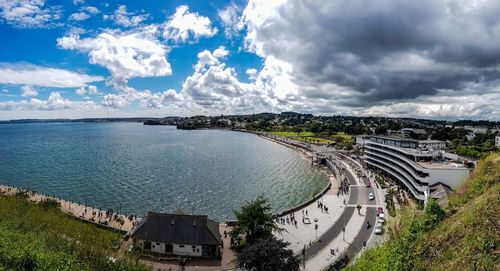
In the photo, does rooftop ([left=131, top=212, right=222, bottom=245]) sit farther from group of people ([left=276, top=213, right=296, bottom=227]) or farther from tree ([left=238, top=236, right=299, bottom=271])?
group of people ([left=276, top=213, right=296, bottom=227])

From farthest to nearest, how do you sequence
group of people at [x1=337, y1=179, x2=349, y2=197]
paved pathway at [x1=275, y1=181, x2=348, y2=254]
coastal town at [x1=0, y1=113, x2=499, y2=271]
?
group of people at [x1=337, y1=179, x2=349, y2=197] → paved pathway at [x1=275, y1=181, x2=348, y2=254] → coastal town at [x1=0, y1=113, x2=499, y2=271]

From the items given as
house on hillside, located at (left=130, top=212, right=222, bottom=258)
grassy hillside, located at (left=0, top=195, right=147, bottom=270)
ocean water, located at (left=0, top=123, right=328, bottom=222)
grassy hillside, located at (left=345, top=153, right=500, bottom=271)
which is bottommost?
ocean water, located at (left=0, top=123, right=328, bottom=222)

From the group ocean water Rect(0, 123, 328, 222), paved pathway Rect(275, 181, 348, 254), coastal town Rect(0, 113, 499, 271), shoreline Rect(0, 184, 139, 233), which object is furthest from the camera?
ocean water Rect(0, 123, 328, 222)

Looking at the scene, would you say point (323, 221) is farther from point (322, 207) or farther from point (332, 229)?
point (322, 207)

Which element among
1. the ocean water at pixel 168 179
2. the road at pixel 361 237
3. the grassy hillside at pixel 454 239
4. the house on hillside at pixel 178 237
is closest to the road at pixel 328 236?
the road at pixel 361 237

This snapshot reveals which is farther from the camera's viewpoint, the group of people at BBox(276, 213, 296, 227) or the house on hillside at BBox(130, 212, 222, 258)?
the group of people at BBox(276, 213, 296, 227)

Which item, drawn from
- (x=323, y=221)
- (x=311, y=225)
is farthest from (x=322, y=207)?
(x=311, y=225)

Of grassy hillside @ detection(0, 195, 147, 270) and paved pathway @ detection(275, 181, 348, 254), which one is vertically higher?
grassy hillside @ detection(0, 195, 147, 270)

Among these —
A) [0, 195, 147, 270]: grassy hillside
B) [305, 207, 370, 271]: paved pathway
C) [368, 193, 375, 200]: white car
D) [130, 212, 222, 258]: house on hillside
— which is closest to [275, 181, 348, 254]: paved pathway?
[305, 207, 370, 271]: paved pathway
